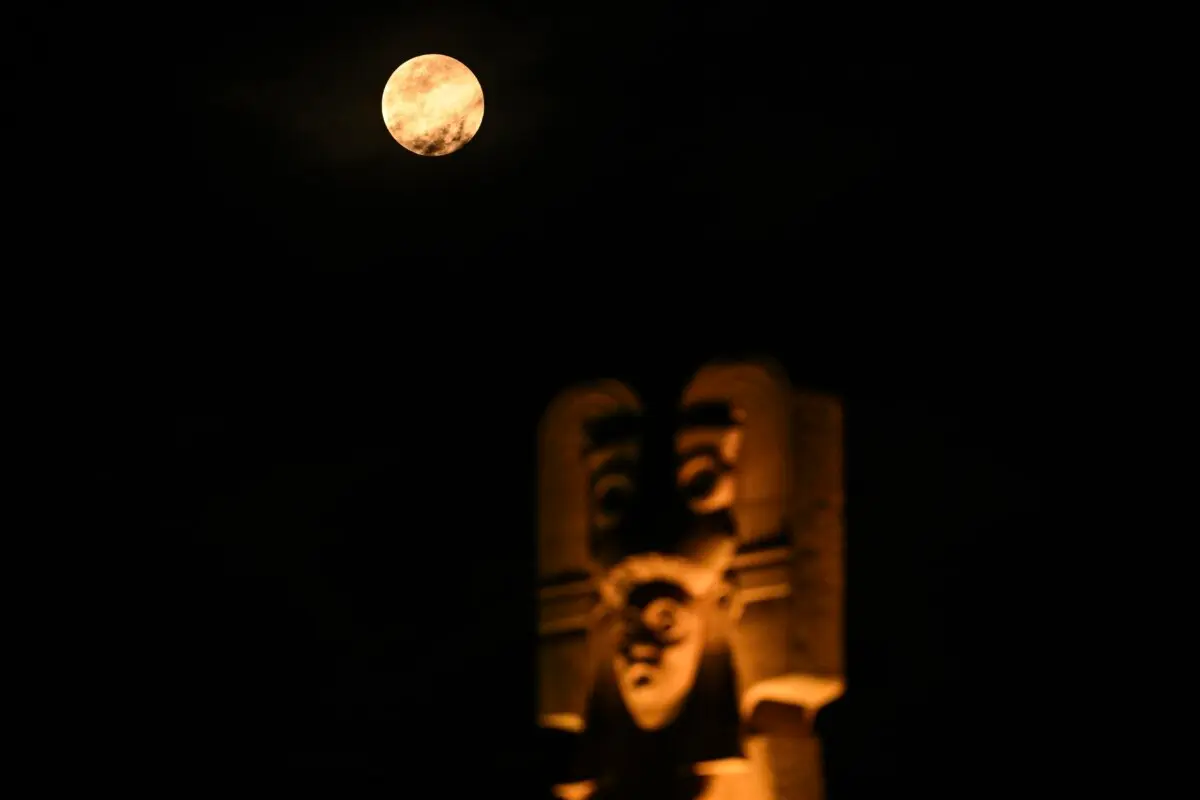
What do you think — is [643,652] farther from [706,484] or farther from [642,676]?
[706,484]

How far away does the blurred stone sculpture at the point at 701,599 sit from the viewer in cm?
864

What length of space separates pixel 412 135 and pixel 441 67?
0.28 metres

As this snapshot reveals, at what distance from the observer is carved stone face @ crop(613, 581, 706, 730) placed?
346 inches

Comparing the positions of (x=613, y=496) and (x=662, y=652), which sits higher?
(x=613, y=496)

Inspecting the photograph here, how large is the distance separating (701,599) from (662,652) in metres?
0.22

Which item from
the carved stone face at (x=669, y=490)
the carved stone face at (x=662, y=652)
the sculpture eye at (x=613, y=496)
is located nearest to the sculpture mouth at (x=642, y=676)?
the carved stone face at (x=662, y=652)

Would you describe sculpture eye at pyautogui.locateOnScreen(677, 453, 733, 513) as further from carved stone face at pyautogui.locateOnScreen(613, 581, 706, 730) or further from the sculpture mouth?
the sculpture mouth

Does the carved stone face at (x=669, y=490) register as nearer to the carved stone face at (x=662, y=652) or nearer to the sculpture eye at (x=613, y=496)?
the sculpture eye at (x=613, y=496)

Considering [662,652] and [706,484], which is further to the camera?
[706,484]

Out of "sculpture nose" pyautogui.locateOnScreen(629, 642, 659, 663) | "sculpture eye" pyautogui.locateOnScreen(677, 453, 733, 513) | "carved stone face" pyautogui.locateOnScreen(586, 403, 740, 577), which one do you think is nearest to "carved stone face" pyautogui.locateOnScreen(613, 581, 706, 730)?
"sculpture nose" pyautogui.locateOnScreen(629, 642, 659, 663)

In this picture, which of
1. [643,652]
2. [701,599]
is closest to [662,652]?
[643,652]

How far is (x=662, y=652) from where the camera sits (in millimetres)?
8797

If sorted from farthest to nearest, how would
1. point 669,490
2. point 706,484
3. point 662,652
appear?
point 669,490, point 706,484, point 662,652

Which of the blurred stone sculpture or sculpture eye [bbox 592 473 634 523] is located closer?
the blurred stone sculpture
